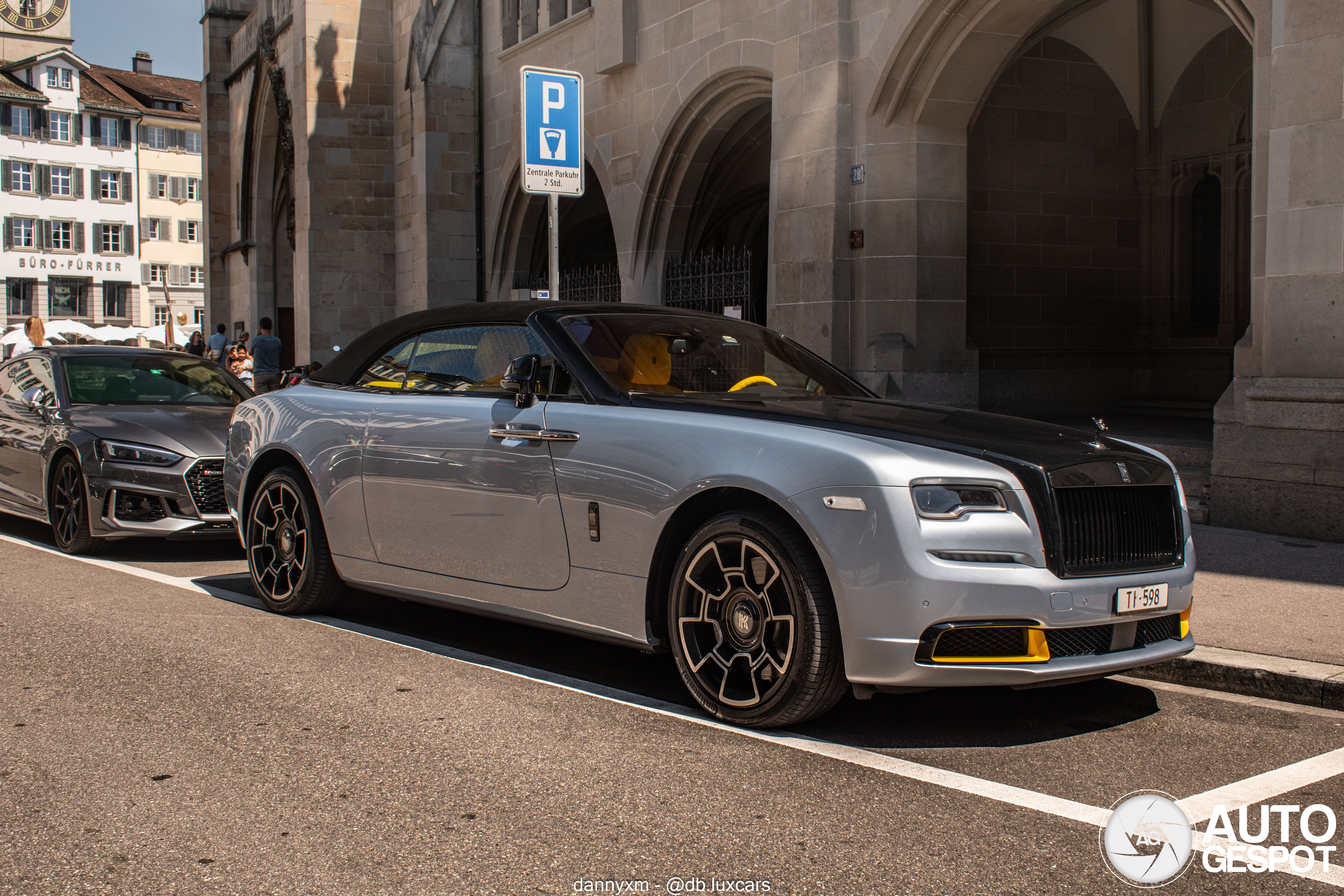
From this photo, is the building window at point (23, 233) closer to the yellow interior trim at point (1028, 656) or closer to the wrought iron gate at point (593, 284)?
the wrought iron gate at point (593, 284)

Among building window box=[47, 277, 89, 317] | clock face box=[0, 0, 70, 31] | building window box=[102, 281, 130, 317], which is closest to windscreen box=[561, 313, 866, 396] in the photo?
building window box=[47, 277, 89, 317]

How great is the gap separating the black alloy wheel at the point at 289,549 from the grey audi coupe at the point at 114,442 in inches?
78.3

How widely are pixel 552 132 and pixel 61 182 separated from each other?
74.9 m

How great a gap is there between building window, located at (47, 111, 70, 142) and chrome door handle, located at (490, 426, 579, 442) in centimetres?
7900

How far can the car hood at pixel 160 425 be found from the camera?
8836 mm

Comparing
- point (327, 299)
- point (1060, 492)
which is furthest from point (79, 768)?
point (327, 299)

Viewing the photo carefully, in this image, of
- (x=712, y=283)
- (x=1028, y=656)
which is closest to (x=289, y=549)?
(x=1028, y=656)

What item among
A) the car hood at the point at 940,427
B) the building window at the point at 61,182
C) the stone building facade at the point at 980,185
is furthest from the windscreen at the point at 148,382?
the building window at the point at 61,182

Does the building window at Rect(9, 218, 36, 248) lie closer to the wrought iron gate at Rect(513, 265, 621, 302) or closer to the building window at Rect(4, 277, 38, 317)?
the building window at Rect(4, 277, 38, 317)

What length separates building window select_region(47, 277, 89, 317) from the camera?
7350 cm

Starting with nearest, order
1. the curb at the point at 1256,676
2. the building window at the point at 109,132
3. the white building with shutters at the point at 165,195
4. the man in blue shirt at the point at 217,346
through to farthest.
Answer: the curb at the point at 1256,676 → the man in blue shirt at the point at 217,346 → the building window at the point at 109,132 → the white building with shutters at the point at 165,195

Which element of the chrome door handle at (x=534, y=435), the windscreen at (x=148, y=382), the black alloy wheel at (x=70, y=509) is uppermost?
the windscreen at (x=148, y=382)

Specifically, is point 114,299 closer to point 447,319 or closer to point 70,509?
Answer: point 70,509

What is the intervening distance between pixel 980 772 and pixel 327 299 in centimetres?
2228
